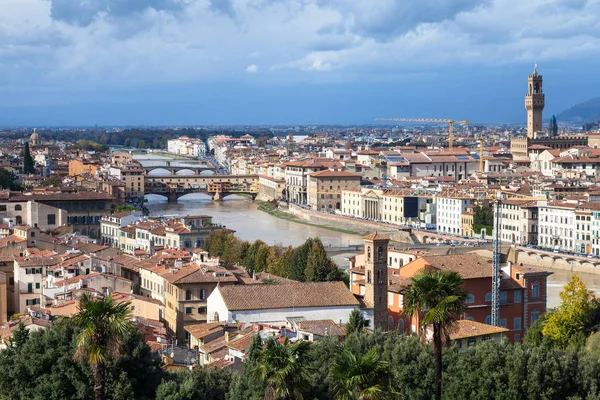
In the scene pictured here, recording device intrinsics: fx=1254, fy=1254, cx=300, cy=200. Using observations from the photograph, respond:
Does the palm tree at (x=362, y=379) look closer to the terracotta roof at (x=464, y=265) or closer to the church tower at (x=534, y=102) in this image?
the terracotta roof at (x=464, y=265)

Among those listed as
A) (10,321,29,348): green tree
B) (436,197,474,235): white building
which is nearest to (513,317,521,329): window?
(10,321,29,348): green tree

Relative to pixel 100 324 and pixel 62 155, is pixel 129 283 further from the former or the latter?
pixel 62 155

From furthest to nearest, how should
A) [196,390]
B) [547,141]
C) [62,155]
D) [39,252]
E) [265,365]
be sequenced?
1. [62,155]
2. [547,141]
3. [39,252]
4. [196,390]
5. [265,365]

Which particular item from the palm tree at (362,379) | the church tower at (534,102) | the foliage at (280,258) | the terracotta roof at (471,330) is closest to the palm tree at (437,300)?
the palm tree at (362,379)

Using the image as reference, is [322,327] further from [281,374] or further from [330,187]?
[330,187]

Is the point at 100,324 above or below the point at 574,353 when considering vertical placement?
above

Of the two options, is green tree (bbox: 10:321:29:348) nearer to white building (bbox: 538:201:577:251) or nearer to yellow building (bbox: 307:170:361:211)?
white building (bbox: 538:201:577:251)

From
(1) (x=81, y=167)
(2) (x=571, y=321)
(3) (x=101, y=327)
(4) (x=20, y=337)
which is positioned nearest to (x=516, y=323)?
(2) (x=571, y=321)

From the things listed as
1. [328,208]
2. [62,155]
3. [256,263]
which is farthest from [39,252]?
[62,155]
